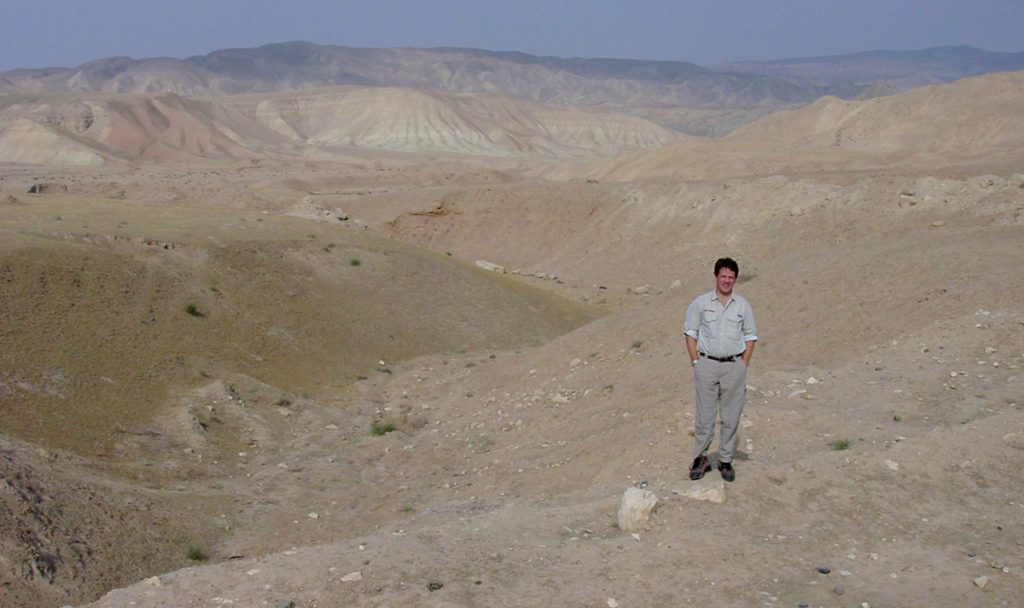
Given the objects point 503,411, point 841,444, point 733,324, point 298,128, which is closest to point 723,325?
point 733,324

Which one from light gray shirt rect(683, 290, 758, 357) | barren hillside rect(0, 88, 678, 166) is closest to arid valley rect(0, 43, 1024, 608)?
light gray shirt rect(683, 290, 758, 357)

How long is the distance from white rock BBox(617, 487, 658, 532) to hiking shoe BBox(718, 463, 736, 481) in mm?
941

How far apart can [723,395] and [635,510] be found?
1.41 meters

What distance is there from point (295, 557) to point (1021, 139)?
56.5 metres

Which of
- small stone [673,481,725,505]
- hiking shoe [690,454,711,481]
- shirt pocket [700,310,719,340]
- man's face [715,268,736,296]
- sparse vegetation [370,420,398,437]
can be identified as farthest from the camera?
sparse vegetation [370,420,398,437]

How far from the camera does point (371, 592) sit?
6.77m

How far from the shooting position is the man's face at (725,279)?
8.16 meters

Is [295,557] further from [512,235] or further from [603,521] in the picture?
[512,235]

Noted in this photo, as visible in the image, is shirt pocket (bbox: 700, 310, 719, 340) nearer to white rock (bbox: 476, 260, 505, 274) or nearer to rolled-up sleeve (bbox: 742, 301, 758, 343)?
rolled-up sleeve (bbox: 742, 301, 758, 343)

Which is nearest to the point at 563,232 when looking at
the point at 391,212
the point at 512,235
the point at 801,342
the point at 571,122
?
the point at 512,235

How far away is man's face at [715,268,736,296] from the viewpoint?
321 inches

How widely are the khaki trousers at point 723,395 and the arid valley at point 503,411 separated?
414mm

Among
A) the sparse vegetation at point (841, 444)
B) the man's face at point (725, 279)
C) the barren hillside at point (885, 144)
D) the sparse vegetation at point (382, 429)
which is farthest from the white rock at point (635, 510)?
the barren hillside at point (885, 144)

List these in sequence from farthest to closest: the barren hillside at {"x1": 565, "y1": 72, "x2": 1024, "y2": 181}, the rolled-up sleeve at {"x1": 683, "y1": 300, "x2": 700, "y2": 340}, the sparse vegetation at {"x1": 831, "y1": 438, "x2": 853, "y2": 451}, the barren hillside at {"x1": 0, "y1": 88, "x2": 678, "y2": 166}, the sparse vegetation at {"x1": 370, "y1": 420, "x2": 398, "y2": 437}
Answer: the barren hillside at {"x1": 0, "y1": 88, "x2": 678, "y2": 166} → the barren hillside at {"x1": 565, "y1": 72, "x2": 1024, "y2": 181} → the sparse vegetation at {"x1": 370, "y1": 420, "x2": 398, "y2": 437} → the sparse vegetation at {"x1": 831, "y1": 438, "x2": 853, "y2": 451} → the rolled-up sleeve at {"x1": 683, "y1": 300, "x2": 700, "y2": 340}
